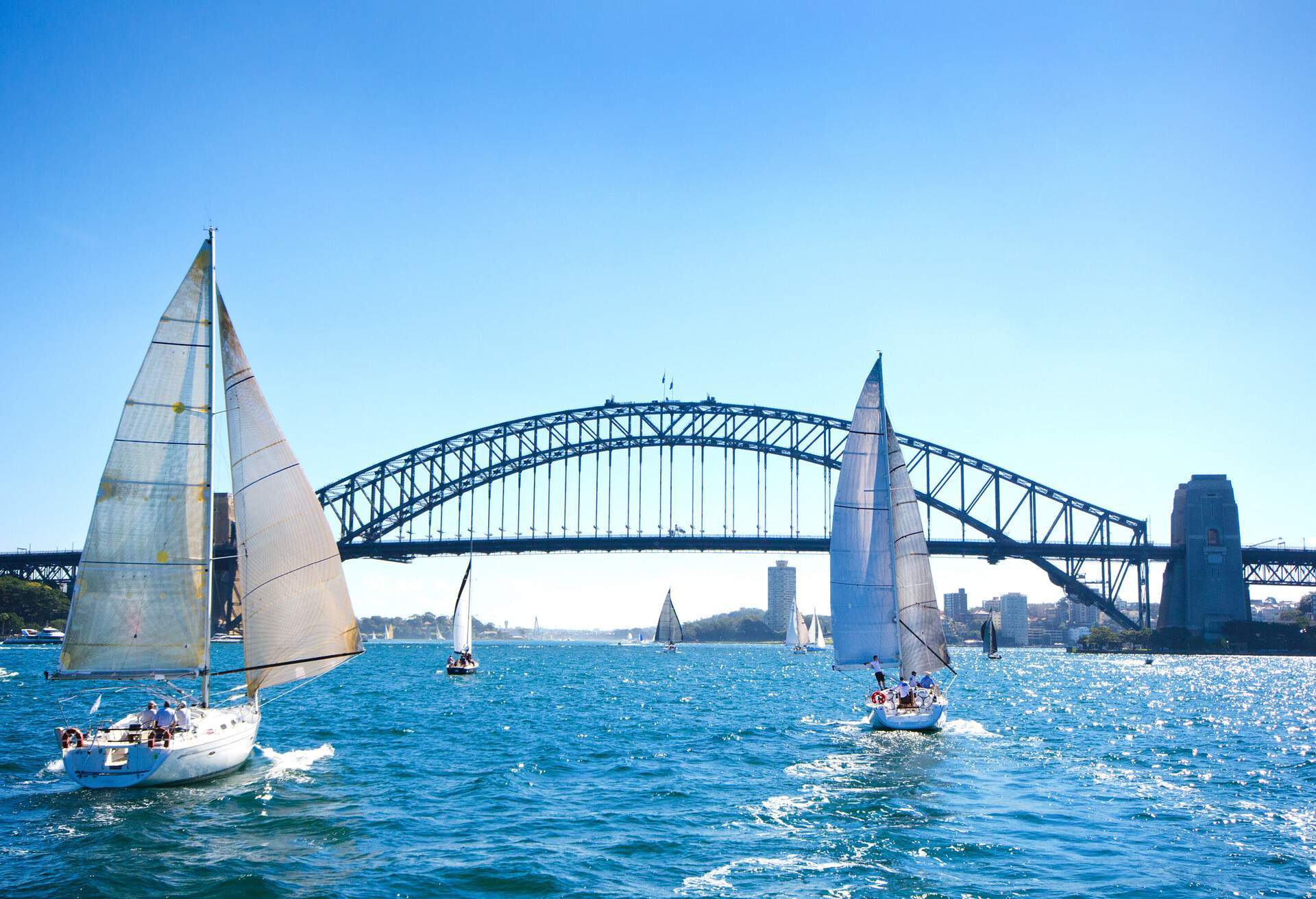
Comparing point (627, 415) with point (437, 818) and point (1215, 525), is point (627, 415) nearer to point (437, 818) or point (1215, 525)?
point (1215, 525)

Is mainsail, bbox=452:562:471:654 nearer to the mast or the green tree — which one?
the mast

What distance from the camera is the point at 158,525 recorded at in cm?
2006

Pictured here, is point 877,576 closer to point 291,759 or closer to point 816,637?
point 291,759

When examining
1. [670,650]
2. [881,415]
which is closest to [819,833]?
[881,415]

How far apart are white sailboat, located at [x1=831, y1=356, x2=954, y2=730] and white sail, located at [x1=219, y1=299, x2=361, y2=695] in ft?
51.4

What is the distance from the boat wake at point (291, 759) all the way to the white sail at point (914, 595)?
15.9 m

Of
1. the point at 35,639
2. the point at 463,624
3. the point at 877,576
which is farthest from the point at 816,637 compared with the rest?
the point at 877,576

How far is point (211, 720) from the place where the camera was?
20391 mm

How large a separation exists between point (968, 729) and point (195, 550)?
72.1ft

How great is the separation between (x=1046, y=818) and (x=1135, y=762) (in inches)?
337

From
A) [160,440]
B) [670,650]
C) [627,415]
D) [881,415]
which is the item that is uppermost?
[627,415]

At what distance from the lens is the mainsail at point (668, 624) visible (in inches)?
5271

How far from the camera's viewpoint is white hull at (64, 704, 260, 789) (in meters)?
18.4

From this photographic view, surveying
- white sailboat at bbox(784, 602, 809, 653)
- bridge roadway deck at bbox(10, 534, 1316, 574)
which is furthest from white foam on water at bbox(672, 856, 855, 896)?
white sailboat at bbox(784, 602, 809, 653)
